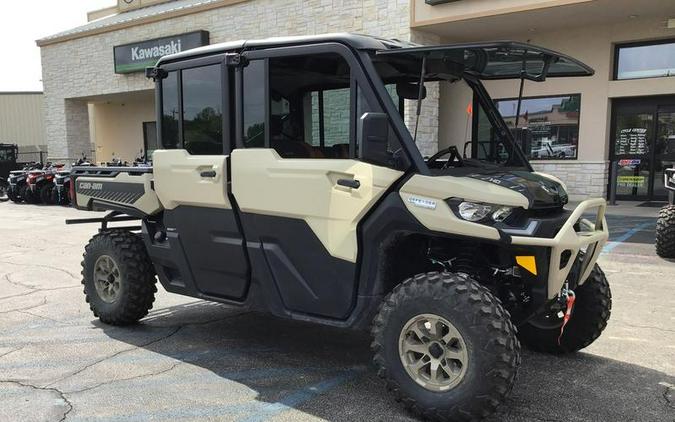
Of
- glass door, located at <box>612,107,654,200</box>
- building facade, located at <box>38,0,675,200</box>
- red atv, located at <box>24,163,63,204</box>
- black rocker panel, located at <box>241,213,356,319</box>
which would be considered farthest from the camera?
red atv, located at <box>24,163,63,204</box>

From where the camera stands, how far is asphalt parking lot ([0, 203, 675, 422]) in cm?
353

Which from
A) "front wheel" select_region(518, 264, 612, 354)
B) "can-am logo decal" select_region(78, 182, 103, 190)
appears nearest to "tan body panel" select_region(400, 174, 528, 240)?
"front wheel" select_region(518, 264, 612, 354)

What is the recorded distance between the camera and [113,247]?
5199mm

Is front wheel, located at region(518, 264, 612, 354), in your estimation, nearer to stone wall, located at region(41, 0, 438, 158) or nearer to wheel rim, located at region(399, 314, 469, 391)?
wheel rim, located at region(399, 314, 469, 391)

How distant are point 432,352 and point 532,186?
1.20 meters

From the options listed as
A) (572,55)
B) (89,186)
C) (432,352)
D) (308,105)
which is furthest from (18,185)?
(432,352)

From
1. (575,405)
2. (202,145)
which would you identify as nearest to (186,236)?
(202,145)

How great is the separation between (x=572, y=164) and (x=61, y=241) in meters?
11.9

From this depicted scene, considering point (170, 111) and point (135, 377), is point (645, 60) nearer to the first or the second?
point (170, 111)

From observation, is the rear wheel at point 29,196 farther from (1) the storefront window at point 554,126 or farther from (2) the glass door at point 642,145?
(2) the glass door at point 642,145

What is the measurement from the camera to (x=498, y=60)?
3973 millimetres

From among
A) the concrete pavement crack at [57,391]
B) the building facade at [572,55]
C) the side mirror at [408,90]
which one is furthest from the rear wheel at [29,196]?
the side mirror at [408,90]

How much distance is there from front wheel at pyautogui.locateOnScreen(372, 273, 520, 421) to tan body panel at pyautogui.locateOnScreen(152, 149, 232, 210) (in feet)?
5.26

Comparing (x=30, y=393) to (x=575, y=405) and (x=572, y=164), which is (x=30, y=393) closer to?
(x=575, y=405)
